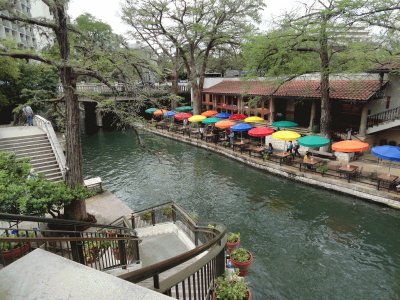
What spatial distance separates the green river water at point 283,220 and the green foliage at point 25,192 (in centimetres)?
374

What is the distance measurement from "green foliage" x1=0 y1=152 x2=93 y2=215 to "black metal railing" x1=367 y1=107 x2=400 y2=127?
19.5 metres

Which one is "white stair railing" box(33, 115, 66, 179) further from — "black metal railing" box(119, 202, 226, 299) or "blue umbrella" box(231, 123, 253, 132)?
"blue umbrella" box(231, 123, 253, 132)

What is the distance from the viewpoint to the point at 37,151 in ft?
52.0

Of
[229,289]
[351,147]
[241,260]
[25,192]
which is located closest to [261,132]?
[351,147]

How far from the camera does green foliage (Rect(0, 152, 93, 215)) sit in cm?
838

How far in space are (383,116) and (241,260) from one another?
1828cm

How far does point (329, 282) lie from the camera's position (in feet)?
30.7

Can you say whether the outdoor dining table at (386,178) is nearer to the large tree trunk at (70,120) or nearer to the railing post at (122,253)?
the railing post at (122,253)

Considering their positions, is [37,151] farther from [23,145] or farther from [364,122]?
[364,122]

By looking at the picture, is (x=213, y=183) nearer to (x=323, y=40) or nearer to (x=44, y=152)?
(x=44, y=152)

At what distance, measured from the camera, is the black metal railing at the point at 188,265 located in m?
2.46

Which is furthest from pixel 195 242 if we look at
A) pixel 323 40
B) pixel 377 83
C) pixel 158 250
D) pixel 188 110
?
pixel 188 110

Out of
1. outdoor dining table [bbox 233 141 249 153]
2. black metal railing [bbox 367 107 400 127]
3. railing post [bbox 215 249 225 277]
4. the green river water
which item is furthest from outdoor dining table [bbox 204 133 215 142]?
railing post [bbox 215 249 225 277]

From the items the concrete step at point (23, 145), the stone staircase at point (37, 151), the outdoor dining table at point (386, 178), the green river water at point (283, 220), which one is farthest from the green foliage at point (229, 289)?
the concrete step at point (23, 145)
